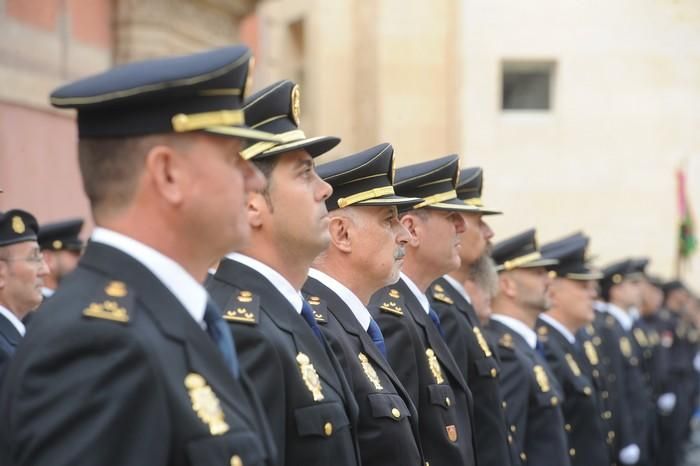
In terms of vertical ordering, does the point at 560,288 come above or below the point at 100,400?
below

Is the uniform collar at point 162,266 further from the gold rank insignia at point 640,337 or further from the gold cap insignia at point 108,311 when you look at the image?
the gold rank insignia at point 640,337

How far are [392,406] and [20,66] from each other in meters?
7.29

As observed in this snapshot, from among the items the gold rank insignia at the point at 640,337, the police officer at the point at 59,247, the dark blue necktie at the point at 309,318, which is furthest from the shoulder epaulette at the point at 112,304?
the gold rank insignia at the point at 640,337

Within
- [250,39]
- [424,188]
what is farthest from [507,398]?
[250,39]

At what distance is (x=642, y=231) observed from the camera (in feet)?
78.8

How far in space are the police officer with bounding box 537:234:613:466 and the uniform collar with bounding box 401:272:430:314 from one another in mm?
2559

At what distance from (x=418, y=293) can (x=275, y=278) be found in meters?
→ 1.79

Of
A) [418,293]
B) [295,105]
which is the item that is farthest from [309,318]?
[418,293]

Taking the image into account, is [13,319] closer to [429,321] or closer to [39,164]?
[429,321]

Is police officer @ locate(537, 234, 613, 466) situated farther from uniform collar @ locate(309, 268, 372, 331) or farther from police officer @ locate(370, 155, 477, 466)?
uniform collar @ locate(309, 268, 372, 331)

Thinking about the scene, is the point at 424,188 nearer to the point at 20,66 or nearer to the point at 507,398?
the point at 507,398

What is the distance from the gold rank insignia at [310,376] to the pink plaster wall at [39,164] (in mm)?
7012

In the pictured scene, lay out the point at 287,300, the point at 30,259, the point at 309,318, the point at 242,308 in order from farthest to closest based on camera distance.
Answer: the point at 30,259 → the point at 309,318 → the point at 287,300 → the point at 242,308

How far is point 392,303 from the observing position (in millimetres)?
5344
